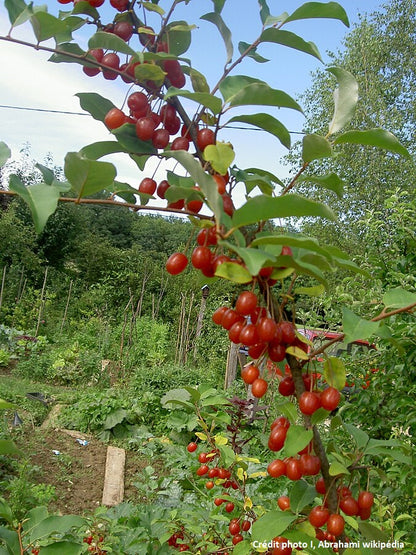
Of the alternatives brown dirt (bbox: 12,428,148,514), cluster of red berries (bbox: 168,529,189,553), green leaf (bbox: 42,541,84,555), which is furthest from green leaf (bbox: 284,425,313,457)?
brown dirt (bbox: 12,428,148,514)

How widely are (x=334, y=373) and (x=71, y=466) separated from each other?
3404 millimetres

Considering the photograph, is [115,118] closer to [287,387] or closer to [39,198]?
[39,198]

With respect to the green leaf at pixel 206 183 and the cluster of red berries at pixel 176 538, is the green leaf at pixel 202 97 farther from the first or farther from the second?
the cluster of red berries at pixel 176 538

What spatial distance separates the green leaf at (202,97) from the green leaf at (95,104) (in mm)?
150

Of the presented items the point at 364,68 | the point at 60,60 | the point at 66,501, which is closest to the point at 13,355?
the point at 66,501

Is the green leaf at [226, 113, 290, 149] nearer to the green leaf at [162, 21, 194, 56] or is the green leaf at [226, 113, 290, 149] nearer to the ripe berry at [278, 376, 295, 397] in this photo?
the green leaf at [162, 21, 194, 56]

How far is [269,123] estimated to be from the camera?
25.1 inches

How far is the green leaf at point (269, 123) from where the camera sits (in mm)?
624

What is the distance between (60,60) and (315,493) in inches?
27.7

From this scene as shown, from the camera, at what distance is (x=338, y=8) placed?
60 centimetres

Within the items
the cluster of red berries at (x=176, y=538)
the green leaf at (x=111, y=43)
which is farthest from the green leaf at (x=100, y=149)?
the cluster of red berries at (x=176, y=538)

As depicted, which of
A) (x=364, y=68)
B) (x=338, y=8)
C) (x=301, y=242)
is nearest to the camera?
(x=301, y=242)

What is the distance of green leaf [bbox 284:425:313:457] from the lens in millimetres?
574

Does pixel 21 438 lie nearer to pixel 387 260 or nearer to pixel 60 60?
pixel 387 260
